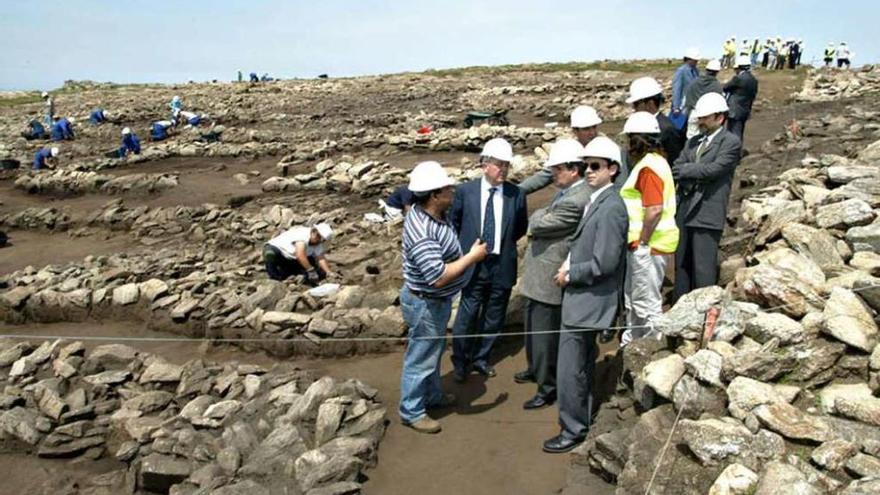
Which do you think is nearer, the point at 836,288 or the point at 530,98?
the point at 836,288

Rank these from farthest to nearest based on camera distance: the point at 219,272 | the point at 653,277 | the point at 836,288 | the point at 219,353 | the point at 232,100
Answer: the point at 232,100, the point at 219,272, the point at 219,353, the point at 653,277, the point at 836,288

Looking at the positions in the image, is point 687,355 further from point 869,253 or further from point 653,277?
point 869,253

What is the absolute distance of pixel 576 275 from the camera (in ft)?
14.6

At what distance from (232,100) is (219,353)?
34188 mm

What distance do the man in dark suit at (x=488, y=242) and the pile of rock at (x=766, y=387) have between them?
140 centimetres

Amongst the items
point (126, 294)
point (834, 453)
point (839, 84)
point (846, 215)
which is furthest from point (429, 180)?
point (839, 84)

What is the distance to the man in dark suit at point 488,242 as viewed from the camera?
5508mm

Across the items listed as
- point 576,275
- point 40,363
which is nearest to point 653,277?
point 576,275

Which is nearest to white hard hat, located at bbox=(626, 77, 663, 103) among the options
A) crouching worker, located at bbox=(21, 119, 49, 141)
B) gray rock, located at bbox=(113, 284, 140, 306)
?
gray rock, located at bbox=(113, 284, 140, 306)

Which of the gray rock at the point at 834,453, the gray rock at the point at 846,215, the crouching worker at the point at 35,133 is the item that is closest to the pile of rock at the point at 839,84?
the gray rock at the point at 846,215

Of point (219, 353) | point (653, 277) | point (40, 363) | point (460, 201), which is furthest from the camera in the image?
point (219, 353)

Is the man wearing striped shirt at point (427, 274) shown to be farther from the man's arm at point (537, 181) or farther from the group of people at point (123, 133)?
the group of people at point (123, 133)

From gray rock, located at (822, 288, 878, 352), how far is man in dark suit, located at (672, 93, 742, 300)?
150 centimetres

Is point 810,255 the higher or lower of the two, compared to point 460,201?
lower
